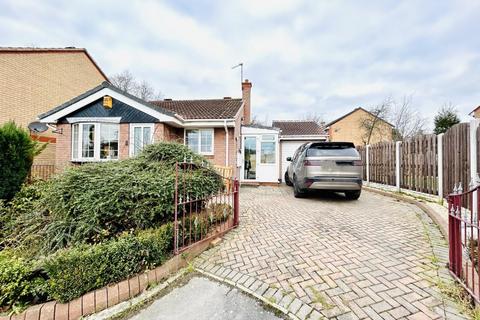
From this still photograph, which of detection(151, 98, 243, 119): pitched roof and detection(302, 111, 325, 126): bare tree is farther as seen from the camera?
detection(302, 111, 325, 126): bare tree

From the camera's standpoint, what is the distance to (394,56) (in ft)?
39.7

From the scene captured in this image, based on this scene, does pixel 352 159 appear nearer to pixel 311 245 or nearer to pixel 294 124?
pixel 311 245

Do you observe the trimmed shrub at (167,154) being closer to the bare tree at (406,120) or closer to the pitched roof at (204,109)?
the pitched roof at (204,109)

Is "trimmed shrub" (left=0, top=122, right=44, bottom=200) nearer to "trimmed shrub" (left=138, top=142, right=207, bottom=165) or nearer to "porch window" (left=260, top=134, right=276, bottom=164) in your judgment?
"trimmed shrub" (left=138, top=142, right=207, bottom=165)

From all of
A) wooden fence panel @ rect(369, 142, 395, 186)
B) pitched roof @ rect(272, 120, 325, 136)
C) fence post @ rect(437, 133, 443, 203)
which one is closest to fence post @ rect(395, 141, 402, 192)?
wooden fence panel @ rect(369, 142, 395, 186)

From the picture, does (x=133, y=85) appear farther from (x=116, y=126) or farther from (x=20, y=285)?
(x=20, y=285)

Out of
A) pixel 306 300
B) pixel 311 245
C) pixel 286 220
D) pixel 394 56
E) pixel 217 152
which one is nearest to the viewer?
pixel 306 300

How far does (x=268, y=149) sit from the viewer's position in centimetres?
1240

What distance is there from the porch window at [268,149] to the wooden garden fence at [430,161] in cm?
473

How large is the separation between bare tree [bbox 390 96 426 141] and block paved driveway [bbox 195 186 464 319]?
2296cm

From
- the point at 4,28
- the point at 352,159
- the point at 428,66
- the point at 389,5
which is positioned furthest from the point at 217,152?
the point at 4,28

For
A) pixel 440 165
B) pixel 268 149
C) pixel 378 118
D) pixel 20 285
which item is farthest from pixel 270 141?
pixel 378 118

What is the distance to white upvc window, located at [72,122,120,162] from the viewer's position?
1005cm

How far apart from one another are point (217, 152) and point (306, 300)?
9.07 m
